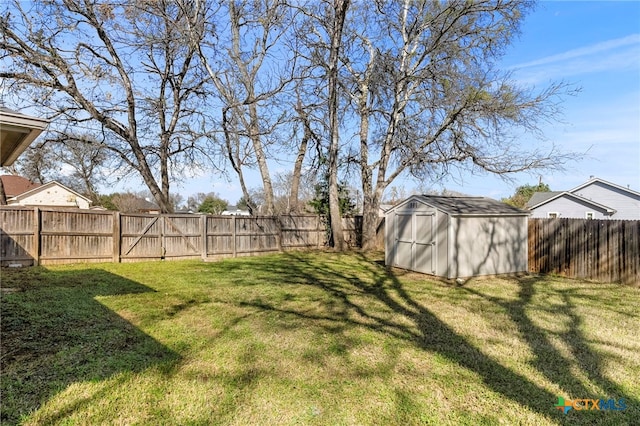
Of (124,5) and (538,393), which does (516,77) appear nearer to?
(538,393)

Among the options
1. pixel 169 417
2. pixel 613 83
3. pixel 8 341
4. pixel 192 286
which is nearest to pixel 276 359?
pixel 169 417

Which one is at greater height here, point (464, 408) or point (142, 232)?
point (142, 232)

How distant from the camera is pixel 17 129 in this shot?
3281mm

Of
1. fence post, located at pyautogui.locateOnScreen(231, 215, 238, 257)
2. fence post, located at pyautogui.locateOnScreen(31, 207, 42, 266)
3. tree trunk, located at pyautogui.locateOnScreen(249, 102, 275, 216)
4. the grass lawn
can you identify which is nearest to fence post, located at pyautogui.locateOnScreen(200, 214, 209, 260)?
fence post, located at pyautogui.locateOnScreen(231, 215, 238, 257)

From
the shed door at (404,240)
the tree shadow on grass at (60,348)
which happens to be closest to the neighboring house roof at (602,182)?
the shed door at (404,240)

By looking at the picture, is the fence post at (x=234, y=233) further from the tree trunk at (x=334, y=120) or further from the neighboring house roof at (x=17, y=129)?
the neighboring house roof at (x=17, y=129)

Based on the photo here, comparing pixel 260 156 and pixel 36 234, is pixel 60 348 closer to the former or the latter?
pixel 36 234

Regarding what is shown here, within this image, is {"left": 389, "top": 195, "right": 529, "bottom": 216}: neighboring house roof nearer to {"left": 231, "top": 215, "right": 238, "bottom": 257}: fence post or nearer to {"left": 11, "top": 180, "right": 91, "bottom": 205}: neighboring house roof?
{"left": 231, "top": 215, "right": 238, "bottom": 257}: fence post

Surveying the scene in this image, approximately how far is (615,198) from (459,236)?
66.2 feet

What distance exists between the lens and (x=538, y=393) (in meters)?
3.02

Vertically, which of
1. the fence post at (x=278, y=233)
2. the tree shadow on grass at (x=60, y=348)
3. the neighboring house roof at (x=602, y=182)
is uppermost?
the neighboring house roof at (x=602, y=182)

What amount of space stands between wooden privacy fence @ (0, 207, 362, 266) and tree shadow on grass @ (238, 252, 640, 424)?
5.28 metres

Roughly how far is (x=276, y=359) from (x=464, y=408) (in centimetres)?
186

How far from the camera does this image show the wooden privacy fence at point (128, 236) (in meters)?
9.02
